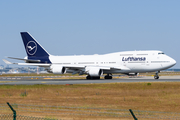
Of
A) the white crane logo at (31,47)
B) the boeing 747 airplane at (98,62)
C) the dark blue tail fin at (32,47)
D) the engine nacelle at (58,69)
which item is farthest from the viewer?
the white crane logo at (31,47)

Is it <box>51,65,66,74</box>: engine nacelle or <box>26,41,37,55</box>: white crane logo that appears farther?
<box>26,41,37,55</box>: white crane logo

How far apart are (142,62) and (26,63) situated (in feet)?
84.5

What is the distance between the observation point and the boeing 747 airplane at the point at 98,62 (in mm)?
54062

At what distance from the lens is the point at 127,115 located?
17203 mm

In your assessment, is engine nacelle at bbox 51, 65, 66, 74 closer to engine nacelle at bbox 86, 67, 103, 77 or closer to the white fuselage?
the white fuselage

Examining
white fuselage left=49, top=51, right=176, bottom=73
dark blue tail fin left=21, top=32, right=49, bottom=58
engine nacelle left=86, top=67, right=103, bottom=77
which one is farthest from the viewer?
dark blue tail fin left=21, top=32, right=49, bottom=58

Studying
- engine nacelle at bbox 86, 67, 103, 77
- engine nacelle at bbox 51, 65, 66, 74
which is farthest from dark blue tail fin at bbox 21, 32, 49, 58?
engine nacelle at bbox 86, 67, 103, 77

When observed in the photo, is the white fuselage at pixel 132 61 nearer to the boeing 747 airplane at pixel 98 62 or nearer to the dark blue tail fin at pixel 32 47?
the boeing 747 airplane at pixel 98 62

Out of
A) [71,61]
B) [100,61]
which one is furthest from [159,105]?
[71,61]

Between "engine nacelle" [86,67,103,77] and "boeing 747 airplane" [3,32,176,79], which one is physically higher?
"boeing 747 airplane" [3,32,176,79]

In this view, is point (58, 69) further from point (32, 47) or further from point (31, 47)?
point (31, 47)

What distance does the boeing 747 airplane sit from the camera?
54062mm

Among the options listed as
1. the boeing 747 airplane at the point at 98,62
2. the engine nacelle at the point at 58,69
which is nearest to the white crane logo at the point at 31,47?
the boeing 747 airplane at the point at 98,62

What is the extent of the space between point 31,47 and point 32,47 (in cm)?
24
